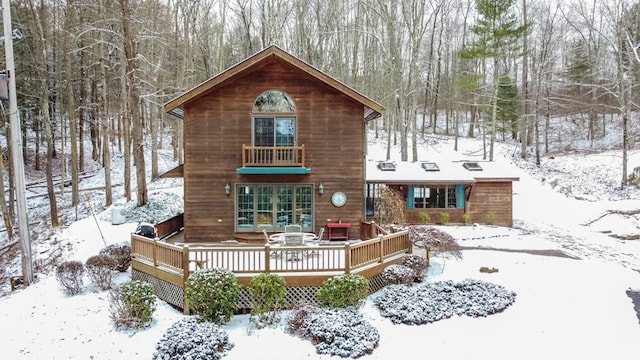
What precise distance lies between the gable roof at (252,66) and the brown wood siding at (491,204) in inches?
311

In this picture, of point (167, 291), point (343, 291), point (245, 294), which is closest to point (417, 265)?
point (343, 291)

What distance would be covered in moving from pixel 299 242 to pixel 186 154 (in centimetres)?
526

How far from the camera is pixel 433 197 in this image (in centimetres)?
1853

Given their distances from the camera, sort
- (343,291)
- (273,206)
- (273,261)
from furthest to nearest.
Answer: (273,206), (273,261), (343,291)

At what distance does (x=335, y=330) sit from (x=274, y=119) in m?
7.64

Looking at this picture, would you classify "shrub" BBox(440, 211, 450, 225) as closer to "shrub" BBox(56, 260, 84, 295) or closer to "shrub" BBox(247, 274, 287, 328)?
"shrub" BBox(247, 274, 287, 328)

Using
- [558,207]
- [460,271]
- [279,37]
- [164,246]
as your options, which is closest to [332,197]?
[460,271]

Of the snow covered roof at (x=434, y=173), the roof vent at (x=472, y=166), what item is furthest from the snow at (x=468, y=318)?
the roof vent at (x=472, y=166)

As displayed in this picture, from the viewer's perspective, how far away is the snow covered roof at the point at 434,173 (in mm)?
17781

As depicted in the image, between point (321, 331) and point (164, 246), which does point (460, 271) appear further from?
point (164, 246)

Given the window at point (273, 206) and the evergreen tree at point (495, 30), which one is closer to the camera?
the window at point (273, 206)

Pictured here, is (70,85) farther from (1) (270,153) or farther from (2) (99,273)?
(2) (99,273)

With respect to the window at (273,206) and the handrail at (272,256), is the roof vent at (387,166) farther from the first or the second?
the handrail at (272,256)

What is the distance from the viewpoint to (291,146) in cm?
1343
